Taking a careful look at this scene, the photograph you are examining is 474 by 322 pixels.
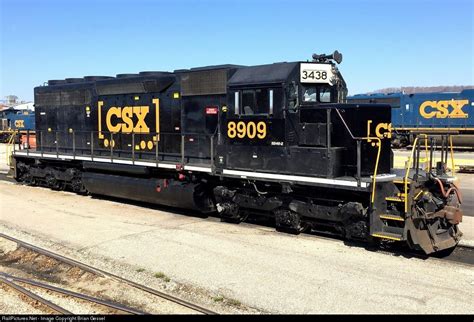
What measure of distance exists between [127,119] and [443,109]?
24.4 metres

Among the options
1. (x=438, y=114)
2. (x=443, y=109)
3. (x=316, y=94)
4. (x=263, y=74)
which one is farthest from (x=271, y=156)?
(x=438, y=114)

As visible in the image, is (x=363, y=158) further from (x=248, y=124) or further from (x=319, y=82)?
(x=248, y=124)

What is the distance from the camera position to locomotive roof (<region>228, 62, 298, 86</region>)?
923cm

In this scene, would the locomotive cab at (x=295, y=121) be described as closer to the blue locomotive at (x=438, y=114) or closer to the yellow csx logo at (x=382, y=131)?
the yellow csx logo at (x=382, y=131)

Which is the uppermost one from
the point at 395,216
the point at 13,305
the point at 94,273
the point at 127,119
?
the point at 127,119

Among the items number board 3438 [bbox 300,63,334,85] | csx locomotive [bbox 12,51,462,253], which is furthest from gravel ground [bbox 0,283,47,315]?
number board 3438 [bbox 300,63,334,85]

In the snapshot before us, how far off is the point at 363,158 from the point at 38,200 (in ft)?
33.4

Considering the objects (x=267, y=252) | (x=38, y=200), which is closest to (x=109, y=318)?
(x=267, y=252)

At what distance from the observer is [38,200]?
46.1 feet

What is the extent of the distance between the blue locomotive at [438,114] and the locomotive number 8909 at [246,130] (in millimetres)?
20217

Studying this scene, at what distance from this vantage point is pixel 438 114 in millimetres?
31078

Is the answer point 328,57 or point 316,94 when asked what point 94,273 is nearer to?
point 316,94

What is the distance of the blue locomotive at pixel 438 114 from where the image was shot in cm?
2961

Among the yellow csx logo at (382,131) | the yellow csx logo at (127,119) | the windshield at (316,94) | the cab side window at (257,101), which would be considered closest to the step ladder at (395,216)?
the yellow csx logo at (382,131)
